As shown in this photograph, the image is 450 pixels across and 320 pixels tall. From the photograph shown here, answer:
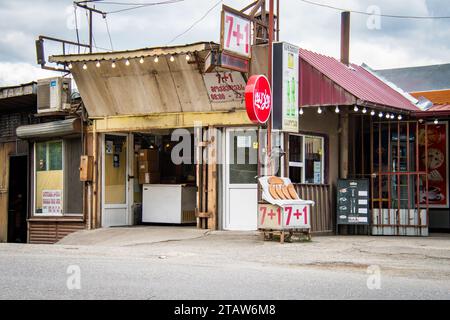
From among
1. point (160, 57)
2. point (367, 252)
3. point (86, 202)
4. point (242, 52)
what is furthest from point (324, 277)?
point (86, 202)

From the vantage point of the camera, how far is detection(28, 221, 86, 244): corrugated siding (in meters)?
19.6

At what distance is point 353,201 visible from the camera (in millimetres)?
17016

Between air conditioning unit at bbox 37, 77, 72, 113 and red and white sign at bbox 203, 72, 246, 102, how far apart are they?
183 inches

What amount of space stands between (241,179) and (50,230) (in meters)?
6.64

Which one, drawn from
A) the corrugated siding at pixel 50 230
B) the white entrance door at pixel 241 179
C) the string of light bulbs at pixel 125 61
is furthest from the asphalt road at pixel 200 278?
the corrugated siding at pixel 50 230

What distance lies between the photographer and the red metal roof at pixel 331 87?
599 inches

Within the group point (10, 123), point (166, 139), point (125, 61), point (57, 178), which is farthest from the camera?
point (10, 123)

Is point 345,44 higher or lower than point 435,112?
higher

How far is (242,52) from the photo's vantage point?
15.1 meters

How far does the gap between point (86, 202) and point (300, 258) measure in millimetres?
8806

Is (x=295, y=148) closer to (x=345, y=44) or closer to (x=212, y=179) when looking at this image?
(x=212, y=179)

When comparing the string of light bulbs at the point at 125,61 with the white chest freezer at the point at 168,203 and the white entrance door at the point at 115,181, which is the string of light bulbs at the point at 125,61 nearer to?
the white entrance door at the point at 115,181

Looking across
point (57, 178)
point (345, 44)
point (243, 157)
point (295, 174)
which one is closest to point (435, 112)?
point (295, 174)
